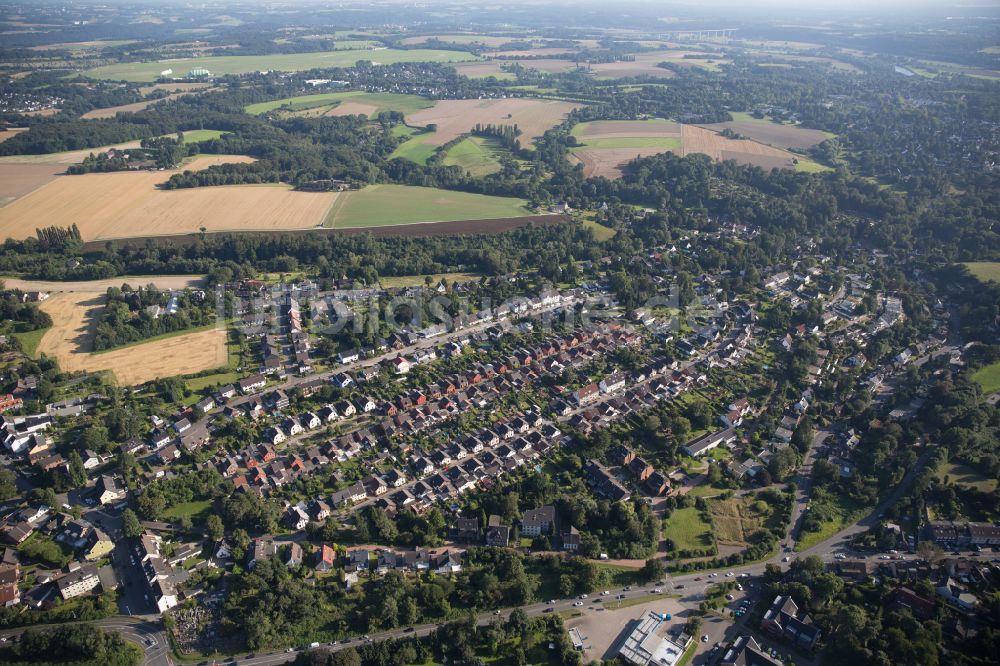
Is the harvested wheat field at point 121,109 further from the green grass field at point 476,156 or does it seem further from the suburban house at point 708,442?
the suburban house at point 708,442

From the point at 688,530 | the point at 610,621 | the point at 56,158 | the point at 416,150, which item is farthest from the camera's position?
the point at 416,150

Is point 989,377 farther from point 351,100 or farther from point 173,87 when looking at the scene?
point 173,87

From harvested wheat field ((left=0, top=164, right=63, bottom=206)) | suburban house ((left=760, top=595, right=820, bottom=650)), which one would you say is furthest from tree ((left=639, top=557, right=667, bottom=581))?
harvested wheat field ((left=0, top=164, right=63, bottom=206))

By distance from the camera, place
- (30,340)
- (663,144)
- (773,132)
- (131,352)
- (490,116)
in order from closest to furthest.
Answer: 1. (131,352)
2. (30,340)
3. (663,144)
4. (773,132)
5. (490,116)

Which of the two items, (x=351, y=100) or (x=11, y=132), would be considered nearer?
(x=11, y=132)

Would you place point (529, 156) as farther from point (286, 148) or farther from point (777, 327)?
point (777, 327)

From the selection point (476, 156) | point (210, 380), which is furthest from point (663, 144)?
point (210, 380)
